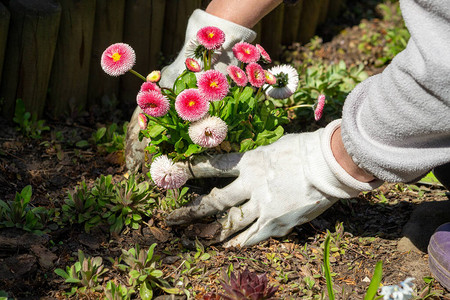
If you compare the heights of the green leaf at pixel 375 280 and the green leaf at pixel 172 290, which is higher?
the green leaf at pixel 375 280

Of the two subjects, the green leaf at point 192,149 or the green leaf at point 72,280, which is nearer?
the green leaf at point 72,280

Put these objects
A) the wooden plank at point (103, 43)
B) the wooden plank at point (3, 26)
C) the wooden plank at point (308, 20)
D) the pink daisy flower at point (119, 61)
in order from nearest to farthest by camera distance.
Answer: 1. the pink daisy flower at point (119, 61)
2. the wooden plank at point (3, 26)
3. the wooden plank at point (103, 43)
4. the wooden plank at point (308, 20)

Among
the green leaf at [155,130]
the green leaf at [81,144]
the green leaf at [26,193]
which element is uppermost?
the green leaf at [155,130]

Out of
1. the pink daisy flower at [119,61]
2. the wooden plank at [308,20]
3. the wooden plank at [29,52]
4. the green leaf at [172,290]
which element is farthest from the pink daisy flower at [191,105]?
the wooden plank at [308,20]

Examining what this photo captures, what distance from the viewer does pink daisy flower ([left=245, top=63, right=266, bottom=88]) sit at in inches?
85.3

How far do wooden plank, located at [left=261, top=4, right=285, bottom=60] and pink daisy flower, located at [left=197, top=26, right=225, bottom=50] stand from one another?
1.50m

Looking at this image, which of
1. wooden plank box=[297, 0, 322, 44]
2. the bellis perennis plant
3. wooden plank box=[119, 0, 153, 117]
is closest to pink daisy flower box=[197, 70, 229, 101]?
the bellis perennis plant

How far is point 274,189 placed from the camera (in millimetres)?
2113

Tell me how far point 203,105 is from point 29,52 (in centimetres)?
117

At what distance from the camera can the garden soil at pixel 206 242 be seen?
2057 mm

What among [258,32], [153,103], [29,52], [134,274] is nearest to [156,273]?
[134,274]

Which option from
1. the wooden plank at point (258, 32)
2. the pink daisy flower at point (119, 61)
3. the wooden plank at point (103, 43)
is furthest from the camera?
the wooden plank at point (258, 32)

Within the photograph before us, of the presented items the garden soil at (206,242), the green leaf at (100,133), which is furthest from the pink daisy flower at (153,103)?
the green leaf at (100,133)

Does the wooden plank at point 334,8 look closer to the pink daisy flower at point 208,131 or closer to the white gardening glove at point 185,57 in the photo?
the white gardening glove at point 185,57
